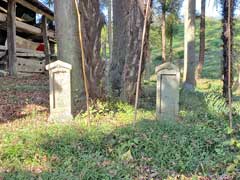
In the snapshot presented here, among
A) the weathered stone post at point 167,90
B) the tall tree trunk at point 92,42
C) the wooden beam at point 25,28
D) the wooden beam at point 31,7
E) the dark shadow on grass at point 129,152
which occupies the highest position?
the wooden beam at point 31,7

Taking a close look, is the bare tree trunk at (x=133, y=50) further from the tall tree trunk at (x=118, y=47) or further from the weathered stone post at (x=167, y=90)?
the tall tree trunk at (x=118, y=47)

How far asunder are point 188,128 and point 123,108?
208 centimetres

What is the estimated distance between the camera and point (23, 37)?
65.8 ft

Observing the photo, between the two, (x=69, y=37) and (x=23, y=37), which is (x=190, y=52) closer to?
(x=23, y=37)

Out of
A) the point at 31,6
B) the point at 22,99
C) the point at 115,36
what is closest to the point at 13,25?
the point at 31,6

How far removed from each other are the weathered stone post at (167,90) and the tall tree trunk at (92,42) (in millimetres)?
1375

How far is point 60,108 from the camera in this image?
293 inches

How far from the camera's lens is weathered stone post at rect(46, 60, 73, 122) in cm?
745

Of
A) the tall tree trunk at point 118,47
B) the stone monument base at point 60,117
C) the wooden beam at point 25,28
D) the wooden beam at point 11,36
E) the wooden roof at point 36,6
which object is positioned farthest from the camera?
the wooden roof at point 36,6

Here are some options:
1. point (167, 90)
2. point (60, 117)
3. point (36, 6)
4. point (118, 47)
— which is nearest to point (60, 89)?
point (60, 117)

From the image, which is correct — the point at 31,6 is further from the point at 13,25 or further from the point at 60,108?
the point at 60,108

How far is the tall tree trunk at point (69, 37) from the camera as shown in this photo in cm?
813

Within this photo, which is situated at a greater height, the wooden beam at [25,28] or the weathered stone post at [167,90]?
the wooden beam at [25,28]

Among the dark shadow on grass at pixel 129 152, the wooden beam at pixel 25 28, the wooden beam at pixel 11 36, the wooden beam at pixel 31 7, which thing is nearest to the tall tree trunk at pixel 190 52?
the wooden beam at pixel 31 7
